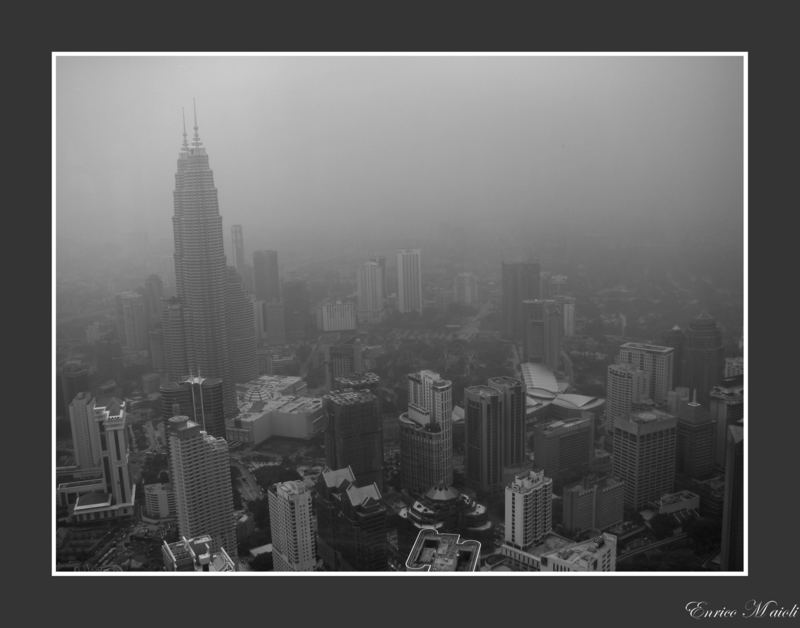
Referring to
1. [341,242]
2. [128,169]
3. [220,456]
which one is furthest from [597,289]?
[128,169]

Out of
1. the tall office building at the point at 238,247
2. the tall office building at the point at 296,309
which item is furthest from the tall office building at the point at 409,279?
the tall office building at the point at 238,247

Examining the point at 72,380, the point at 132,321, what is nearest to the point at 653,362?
the point at 132,321

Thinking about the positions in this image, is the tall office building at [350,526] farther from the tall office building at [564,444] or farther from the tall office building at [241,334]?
the tall office building at [241,334]

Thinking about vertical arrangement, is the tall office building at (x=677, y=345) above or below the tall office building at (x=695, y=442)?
above

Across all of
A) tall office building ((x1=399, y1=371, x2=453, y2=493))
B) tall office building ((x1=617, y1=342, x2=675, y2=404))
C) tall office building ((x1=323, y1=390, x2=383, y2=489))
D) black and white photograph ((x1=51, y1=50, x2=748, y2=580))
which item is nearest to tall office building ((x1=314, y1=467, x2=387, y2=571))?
black and white photograph ((x1=51, y1=50, x2=748, y2=580))

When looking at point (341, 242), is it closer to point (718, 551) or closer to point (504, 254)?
point (504, 254)

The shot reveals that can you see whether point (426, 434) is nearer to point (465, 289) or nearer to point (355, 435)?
point (355, 435)

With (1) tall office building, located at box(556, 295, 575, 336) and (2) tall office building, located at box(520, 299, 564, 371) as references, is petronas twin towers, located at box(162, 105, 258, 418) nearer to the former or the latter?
(2) tall office building, located at box(520, 299, 564, 371)
